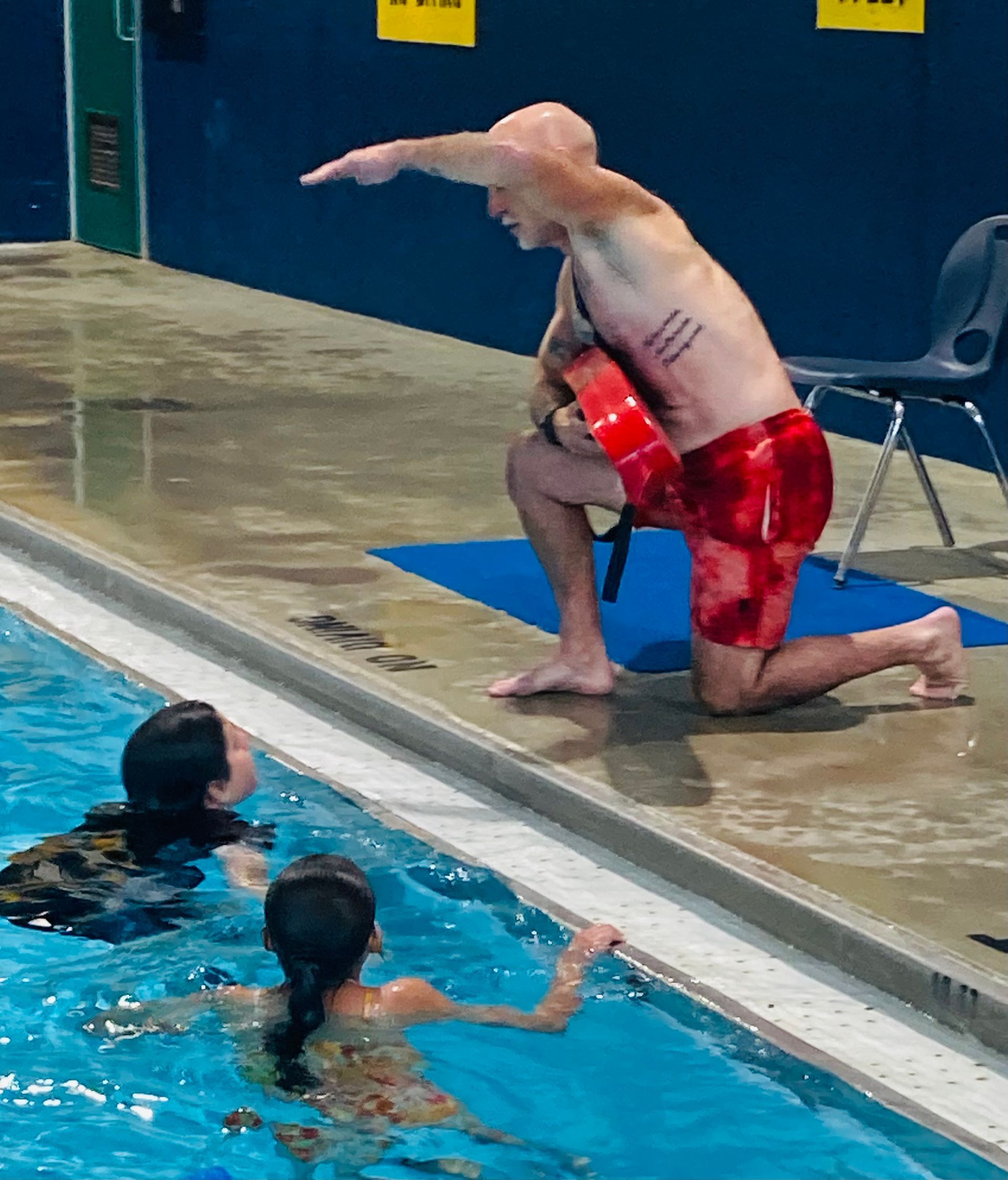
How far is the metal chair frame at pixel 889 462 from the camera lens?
24.6ft

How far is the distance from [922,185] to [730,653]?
188 inches

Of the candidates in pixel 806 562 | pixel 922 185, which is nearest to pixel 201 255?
pixel 922 185

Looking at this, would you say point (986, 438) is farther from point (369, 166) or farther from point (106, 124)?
point (106, 124)

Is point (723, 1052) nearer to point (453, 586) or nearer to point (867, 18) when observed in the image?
point (453, 586)

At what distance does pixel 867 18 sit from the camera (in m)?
10.2

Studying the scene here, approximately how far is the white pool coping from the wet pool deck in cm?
16

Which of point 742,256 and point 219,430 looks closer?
point 219,430

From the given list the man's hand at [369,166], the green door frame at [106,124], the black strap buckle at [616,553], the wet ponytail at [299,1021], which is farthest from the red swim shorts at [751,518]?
the green door frame at [106,124]

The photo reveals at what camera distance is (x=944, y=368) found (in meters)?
7.93

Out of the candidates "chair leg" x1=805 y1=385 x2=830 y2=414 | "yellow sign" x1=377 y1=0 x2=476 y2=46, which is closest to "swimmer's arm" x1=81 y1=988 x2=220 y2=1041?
"chair leg" x1=805 y1=385 x2=830 y2=414

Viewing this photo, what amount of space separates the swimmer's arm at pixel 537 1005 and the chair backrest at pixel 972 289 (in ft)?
13.2

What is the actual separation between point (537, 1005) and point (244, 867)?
93cm

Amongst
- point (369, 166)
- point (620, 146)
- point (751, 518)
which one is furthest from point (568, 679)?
point (620, 146)

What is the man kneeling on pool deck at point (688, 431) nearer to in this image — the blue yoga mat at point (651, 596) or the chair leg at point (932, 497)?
the blue yoga mat at point (651, 596)
